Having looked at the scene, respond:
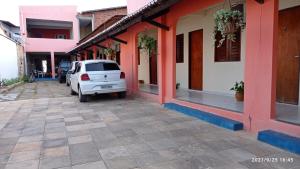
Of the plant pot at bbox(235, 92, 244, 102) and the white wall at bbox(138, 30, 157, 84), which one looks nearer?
the plant pot at bbox(235, 92, 244, 102)

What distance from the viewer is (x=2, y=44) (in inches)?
661

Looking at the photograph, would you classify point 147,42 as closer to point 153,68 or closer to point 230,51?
point 230,51

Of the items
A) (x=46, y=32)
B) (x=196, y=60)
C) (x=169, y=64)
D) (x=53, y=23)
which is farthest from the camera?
(x=46, y=32)

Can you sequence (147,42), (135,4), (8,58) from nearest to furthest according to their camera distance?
(147,42) < (135,4) < (8,58)

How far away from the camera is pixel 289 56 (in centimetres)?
607

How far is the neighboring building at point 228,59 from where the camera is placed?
441 centimetres

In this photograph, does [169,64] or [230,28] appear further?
[169,64]

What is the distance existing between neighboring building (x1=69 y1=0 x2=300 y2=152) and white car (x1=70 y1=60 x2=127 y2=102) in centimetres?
110

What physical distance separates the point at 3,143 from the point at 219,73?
21.4 feet

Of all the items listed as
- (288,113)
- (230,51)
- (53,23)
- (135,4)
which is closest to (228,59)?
(230,51)

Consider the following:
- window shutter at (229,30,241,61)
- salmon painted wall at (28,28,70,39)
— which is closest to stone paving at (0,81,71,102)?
window shutter at (229,30,241,61)

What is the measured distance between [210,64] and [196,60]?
1.00 metres

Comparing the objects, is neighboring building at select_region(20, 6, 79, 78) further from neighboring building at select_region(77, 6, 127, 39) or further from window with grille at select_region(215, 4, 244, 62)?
window with grille at select_region(215, 4, 244, 62)

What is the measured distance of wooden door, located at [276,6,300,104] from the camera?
5.88 meters
